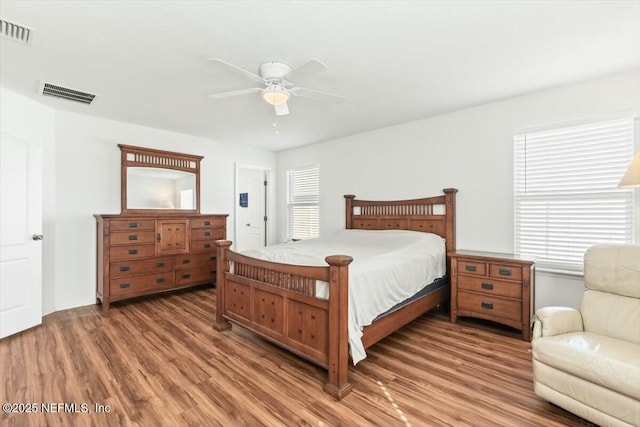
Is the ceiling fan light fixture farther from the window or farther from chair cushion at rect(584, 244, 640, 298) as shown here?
the window

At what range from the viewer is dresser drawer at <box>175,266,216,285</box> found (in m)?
4.43

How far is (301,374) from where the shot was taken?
2.31m

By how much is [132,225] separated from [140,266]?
57 cm

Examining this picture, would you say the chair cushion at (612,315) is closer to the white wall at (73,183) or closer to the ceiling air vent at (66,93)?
the ceiling air vent at (66,93)

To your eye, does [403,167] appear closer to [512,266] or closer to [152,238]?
[512,266]

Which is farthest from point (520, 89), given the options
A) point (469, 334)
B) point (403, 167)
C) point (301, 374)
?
point (301, 374)

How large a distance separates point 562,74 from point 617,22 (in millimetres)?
814

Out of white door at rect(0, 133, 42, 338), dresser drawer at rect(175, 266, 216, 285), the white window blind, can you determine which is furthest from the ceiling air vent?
the white window blind

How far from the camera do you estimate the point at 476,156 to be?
369 cm

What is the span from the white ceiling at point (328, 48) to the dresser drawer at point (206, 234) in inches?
74.7

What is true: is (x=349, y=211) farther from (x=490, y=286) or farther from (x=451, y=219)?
(x=490, y=286)

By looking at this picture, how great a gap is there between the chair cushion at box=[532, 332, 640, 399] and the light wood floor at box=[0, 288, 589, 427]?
0.36 metres

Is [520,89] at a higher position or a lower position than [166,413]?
higher

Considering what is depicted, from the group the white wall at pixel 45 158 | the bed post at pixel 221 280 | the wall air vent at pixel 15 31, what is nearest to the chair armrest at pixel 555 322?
the bed post at pixel 221 280
